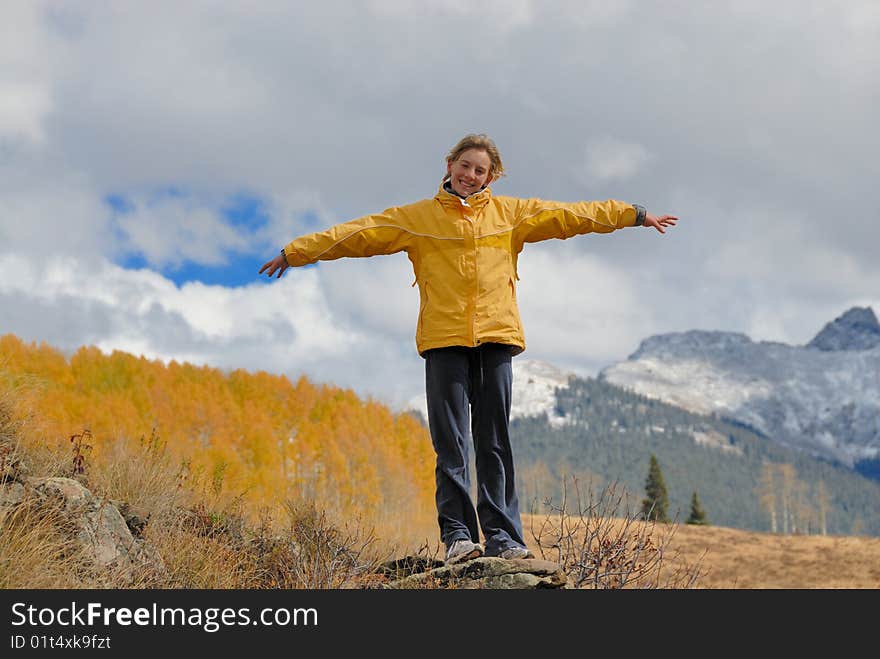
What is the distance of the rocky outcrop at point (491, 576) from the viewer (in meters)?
5.27

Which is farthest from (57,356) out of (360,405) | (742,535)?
(742,535)

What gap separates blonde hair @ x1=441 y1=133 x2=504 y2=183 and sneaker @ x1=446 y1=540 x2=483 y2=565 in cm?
233

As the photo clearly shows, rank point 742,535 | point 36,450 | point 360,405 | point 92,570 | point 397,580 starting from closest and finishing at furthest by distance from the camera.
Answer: point 92,570 → point 397,580 → point 36,450 → point 742,535 → point 360,405

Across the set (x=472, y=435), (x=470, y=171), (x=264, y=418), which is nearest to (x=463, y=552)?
(x=472, y=435)

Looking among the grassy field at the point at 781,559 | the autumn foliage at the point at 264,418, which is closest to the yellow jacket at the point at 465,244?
the grassy field at the point at 781,559

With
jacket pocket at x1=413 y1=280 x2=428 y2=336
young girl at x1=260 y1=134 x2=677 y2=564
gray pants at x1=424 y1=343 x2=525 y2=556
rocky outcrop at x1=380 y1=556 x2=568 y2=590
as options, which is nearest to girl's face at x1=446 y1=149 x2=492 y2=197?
young girl at x1=260 y1=134 x2=677 y2=564

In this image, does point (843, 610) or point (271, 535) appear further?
point (271, 535)

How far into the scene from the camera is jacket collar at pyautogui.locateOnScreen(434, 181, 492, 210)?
227 inches

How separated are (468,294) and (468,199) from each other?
0.63m

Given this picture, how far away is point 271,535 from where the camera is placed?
6.66 meters

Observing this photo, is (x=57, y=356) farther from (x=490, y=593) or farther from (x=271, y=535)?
(x=490, y=593)

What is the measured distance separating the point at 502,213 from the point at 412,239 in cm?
61

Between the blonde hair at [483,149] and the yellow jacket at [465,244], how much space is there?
15 cm

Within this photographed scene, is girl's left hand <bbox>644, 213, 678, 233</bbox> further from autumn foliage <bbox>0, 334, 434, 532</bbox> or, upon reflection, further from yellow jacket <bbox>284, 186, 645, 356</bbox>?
autumn foliage <bbox>0, 334, 434, 532</bbox>
